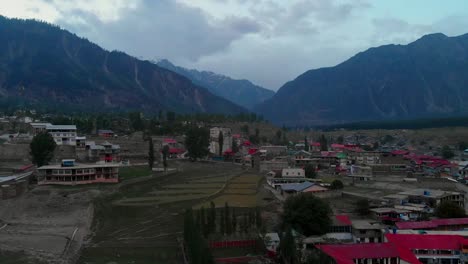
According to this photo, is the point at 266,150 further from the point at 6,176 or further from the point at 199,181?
the point at 6,176

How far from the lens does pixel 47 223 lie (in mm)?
35625

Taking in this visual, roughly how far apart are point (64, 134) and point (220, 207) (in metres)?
35.1

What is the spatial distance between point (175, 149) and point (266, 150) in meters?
14.0

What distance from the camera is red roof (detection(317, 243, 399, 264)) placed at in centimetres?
2502

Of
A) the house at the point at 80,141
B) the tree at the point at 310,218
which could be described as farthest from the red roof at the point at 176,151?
the tree at the point at 310,218

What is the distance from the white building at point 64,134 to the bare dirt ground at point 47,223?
73.9 ft

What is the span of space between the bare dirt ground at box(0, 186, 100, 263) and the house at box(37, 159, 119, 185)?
211cm

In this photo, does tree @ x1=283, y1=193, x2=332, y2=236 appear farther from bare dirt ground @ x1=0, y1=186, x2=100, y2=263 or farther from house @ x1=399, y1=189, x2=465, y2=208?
bare dirt ground @ x1=0, y1=186, x2=100, y2=263

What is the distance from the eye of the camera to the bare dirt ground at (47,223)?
95.2ft

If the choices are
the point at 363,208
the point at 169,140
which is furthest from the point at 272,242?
the point at 169,140

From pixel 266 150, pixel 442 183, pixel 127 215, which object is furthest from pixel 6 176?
pixel 442 183

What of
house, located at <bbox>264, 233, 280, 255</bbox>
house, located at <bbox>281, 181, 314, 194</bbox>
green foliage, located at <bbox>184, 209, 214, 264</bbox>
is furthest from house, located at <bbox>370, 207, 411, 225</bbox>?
green foliage, located at <bbox>184, 209, 214, 264</bbox>

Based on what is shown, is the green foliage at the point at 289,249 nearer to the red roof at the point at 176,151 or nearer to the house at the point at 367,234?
the house at the point at 367,234

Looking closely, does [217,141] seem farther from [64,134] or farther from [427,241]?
[427,241]
